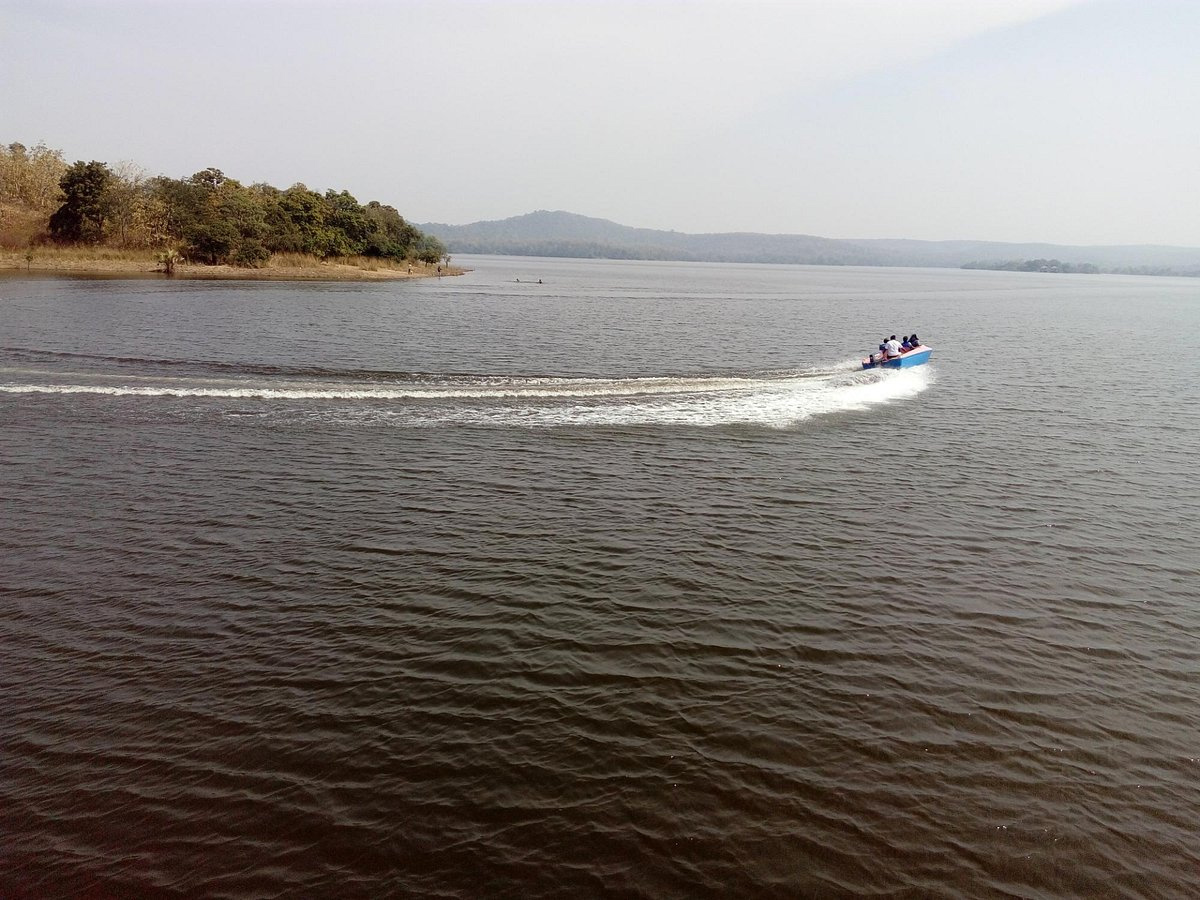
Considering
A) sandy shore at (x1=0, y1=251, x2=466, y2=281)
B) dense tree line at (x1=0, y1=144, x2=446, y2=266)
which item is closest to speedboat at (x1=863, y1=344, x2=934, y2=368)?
sandy shore at (x1=0, y1=251, x2=466, y2=281)

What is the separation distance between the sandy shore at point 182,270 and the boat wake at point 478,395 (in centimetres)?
8253

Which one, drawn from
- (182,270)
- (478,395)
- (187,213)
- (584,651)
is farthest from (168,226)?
(584,651)

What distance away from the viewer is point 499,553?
18875 millimetres

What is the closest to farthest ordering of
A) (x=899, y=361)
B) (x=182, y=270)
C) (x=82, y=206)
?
1. (x=899, y=361)
2. (x=182, y=270)
3. (x=82, y=206)

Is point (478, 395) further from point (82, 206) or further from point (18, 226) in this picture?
point (18, 226)

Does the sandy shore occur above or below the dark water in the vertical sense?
above

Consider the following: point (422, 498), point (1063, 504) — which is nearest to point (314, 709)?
point (422, 498)

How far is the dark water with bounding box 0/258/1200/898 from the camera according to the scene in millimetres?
10180

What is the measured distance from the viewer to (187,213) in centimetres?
11956

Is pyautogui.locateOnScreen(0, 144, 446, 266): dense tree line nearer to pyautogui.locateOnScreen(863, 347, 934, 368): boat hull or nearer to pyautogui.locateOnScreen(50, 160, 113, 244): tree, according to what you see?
pyautogui.locateOnScreen(50, 160, 113, 244): tree

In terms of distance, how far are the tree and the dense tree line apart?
0.13 meters

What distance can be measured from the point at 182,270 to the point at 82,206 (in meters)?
21.4

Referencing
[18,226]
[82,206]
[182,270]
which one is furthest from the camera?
[18,226]

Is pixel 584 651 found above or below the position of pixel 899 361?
below
